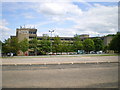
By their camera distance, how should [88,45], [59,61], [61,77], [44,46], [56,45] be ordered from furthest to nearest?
[88,45], [56,45], [44,46], [59,61], [61,77]

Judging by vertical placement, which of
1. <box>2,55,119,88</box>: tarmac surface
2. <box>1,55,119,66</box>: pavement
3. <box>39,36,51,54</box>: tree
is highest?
<box>39,36,51,54</box>: tree

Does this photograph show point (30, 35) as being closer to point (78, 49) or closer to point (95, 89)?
point (78, 49)

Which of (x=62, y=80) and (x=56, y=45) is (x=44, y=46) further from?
(x=62, y=80)

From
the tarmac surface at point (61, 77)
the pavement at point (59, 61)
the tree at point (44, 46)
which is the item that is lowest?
the pavement at point (59, 61)

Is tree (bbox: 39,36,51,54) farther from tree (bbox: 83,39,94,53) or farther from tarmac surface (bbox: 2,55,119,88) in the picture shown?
tarmac surface (bbox: 2,55,119,88)

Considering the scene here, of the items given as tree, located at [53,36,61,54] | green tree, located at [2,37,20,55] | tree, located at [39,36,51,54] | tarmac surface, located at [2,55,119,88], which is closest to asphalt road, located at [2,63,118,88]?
tarmac surface, located at [2,55,119,88]

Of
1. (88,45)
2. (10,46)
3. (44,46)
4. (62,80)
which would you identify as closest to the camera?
(62,80)

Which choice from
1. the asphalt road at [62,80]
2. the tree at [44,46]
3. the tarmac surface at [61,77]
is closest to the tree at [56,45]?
the tree at [44,46]

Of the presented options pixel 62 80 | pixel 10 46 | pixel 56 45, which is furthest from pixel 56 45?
pixel 62 80

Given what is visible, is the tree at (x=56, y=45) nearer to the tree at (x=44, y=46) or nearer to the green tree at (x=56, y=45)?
the green tree at (x=56, y=45)

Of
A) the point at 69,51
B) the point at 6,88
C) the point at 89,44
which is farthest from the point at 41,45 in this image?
the point at 6,88

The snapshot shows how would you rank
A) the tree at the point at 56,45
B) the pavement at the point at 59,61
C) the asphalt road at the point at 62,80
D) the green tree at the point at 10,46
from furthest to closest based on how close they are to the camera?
1. the tree at the point at 56,45
2. the green tree at the point at 10,46
3. the pavement at the point at 59,61
4. the asphalt road at the point at 62,80

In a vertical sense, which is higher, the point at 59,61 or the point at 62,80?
the point at 62,80

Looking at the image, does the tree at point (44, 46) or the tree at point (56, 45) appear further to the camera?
the tree at point (56, 45)
